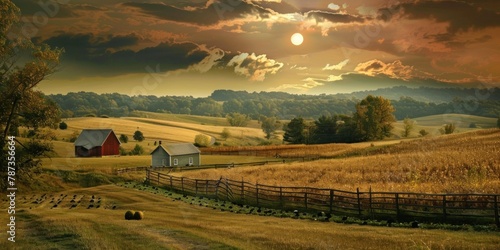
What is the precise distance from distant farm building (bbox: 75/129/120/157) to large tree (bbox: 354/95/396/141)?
191ft

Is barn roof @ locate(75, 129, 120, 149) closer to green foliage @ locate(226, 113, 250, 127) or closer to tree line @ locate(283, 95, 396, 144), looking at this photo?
tree line @ locate(283, 95, 396, 144)

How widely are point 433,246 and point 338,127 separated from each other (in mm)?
98397

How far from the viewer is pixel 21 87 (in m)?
38.5

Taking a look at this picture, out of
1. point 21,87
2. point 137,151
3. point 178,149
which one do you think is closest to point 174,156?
point 178,149

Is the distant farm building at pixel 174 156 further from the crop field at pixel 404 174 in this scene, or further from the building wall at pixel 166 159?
the crop field at pixel 404 174

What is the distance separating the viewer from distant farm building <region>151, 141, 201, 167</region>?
76.7 meters

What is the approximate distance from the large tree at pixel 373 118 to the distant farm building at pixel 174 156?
1891 inches

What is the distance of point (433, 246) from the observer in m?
18.5

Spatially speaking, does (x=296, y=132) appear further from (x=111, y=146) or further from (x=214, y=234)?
(x=214, y=234)

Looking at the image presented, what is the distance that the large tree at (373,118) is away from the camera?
111625 millimetres

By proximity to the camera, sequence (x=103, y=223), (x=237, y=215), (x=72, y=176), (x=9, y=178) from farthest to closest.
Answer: (x=72, y=176) < (x=9, y=178) < (x=237, y=215) < (x=103, y=223)

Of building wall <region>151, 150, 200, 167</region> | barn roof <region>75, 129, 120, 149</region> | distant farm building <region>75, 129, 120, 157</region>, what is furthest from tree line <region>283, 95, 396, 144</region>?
barn roof <region>75, 129, 120, 149</region>

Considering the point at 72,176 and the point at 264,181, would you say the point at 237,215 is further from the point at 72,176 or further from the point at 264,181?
the point at 72,176

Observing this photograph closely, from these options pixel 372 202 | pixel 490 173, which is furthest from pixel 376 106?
pixel 372 202
